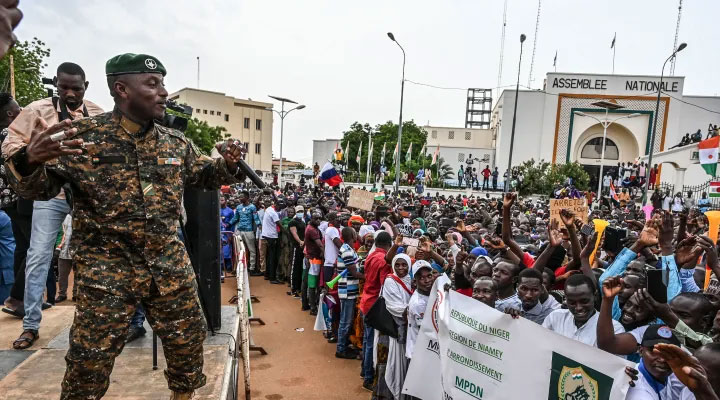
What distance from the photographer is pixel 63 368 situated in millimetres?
3189

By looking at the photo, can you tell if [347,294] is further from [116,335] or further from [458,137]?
[458,137]

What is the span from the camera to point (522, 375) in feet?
9.54

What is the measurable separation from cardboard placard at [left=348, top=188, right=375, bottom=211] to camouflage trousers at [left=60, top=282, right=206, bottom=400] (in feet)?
25.6

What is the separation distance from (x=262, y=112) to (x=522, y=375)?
63.3 m

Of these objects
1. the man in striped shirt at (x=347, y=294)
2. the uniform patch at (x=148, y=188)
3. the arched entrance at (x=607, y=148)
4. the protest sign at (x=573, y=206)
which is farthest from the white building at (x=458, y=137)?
the uniform patch at (x=148, y=188)

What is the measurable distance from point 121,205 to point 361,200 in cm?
829

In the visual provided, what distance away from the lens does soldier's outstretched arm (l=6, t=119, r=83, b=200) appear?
189 centimetres

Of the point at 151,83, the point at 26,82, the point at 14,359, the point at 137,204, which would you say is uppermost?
the point at 26,82

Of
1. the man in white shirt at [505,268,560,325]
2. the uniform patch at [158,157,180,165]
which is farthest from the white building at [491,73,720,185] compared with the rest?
the uniform patch at [158,157,180,165]

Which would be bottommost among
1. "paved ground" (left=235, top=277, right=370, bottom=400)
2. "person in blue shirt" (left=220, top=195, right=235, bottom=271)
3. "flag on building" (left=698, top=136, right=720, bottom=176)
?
"paved ground" (left=235, top=277, right=370, bottom=400)

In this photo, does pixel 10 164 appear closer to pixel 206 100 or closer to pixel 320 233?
pixel 320 233

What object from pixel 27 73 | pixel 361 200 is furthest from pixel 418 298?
pixel 27 73

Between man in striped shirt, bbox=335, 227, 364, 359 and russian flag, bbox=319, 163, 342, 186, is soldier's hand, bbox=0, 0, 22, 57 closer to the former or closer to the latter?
man in striped shirt, bbox=335, 227, 364, 359

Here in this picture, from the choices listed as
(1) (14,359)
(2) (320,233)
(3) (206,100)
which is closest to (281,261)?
(2) (320,233)
